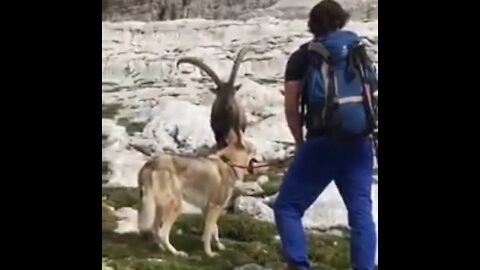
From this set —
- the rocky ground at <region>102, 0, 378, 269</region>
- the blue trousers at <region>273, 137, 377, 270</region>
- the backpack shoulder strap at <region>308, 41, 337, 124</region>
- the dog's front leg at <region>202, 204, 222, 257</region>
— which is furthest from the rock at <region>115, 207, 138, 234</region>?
the backpack shoulder strap at <region>308, 41, 337, 124</region>

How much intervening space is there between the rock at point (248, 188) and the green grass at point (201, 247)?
36mm

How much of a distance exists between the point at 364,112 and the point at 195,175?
27 centimetres

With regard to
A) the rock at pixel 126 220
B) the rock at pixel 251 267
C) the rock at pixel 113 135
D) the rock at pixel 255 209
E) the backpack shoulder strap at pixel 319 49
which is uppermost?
the backpack shoulder strap at pixel 319 49

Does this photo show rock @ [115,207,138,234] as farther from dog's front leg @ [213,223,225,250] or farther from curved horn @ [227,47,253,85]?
curved horn @ [227,47,253,85]

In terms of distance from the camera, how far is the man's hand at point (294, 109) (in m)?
1.20

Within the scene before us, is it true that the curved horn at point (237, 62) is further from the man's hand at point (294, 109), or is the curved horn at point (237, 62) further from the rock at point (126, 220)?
the rock at point (126, 220)

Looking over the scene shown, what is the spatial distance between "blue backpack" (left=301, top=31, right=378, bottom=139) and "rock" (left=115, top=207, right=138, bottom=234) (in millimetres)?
295

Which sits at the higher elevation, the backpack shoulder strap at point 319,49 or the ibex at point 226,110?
the backpack shoulder strap at point 319,49

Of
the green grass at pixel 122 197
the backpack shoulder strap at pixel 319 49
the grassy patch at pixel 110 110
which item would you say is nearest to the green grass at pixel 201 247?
the green grass at pixel 122 197

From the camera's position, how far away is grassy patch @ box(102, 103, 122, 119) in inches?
48.4
